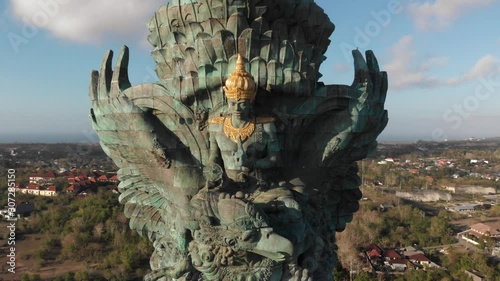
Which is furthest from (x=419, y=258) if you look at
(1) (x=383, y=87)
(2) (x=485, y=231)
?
(1) (x=383, y=87)

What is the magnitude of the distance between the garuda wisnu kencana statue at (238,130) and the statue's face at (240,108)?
0.02 m

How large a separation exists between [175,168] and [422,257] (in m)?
24.9

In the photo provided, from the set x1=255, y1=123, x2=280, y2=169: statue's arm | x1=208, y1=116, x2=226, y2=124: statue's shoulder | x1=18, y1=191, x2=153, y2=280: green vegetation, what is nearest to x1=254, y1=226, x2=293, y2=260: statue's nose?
x1=255, y1=123, x2=280, y2=169: statue's arm

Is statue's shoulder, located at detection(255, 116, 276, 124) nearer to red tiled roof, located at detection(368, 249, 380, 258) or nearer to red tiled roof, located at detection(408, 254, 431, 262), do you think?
red tiled roof, located at detection(368, 249, 380, 258)

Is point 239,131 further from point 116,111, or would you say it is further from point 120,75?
point 120,75

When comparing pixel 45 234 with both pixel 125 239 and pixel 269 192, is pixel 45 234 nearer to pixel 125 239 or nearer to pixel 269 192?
pixel 125 239

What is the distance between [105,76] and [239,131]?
7.69ft

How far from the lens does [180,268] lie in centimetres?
499

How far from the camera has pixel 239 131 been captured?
473 cm

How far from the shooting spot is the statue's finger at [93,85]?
5672mm

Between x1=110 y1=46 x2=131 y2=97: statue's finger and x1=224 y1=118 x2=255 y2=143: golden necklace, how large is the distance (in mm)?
1779

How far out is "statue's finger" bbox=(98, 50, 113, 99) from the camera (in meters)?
5.52

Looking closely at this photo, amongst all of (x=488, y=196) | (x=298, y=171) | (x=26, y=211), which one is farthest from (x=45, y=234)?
(x=488, y=196)

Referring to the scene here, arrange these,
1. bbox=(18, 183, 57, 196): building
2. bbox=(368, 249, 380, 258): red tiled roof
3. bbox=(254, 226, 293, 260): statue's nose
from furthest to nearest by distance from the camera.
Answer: bbox=(18, 183, 57, 196): building, bbox=(368, 249, 380, 258): red tiled roof, bbox=(254, 226, 293, 260): statue's nose
